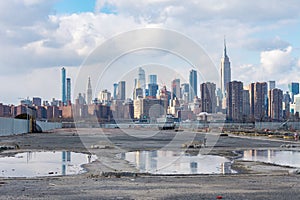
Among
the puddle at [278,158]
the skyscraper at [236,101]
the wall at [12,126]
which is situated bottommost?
the puddle at [278,158]

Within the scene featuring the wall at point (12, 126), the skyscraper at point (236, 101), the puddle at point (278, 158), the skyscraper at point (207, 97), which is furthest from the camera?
the skyscraper at point (236, 101)

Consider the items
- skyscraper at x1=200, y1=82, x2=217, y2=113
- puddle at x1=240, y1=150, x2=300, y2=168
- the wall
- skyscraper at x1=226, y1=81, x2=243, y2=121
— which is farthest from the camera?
skyscraper at x1=226, y1=81, x2=243, y2=121

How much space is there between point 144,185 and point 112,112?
134 feet

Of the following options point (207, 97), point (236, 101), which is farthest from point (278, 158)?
point (236, 101)

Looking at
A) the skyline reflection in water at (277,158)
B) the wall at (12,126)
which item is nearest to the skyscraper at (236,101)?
the wall at (12,126)

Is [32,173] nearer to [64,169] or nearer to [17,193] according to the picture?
[64,169]

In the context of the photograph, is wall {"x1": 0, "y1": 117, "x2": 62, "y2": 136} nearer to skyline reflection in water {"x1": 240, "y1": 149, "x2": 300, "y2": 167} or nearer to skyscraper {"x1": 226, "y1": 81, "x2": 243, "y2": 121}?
skyline reflection in water {"x1": 240, "y1": 149, "x2": 300, "y2": 167}

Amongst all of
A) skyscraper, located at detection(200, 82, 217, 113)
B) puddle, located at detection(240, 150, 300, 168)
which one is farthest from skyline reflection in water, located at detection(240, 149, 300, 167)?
skyscraper, located at detection(200, 82, 217, 113)

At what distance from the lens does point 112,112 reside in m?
56.8

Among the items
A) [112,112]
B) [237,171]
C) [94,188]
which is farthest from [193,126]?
[94,188]

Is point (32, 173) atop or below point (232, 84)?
below

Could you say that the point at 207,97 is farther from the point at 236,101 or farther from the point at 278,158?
the point at 236,101

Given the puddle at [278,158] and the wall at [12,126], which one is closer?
the puddle at [278,158]

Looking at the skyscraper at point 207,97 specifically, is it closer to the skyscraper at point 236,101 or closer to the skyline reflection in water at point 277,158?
the skyline reflection in water at point 277,158
